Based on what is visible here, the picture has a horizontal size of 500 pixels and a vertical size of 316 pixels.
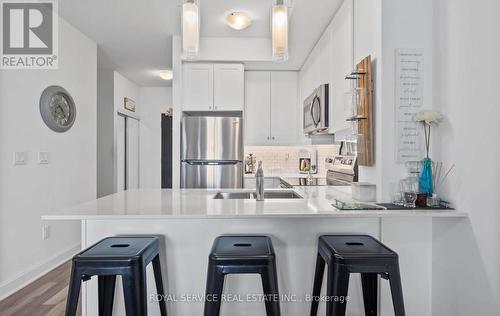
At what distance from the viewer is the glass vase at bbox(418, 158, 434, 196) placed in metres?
1.89

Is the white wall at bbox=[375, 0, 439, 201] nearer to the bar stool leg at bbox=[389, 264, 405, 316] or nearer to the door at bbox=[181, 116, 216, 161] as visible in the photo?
the bar stool leg at bbox=[389, 264, 405, 316]

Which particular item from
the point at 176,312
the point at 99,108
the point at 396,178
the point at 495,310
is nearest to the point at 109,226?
the point at 176,312

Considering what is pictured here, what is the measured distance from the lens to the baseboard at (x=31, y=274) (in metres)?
2.61

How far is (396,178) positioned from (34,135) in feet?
10.3

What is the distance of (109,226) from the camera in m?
1.88

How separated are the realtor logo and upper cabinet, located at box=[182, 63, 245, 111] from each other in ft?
4.62

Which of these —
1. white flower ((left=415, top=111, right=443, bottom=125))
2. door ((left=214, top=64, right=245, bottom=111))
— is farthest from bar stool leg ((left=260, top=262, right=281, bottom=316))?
door ((left=214, top=64, right=245, bottom=111))

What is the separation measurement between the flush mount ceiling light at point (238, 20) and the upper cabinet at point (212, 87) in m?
0.70

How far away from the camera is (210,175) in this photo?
12.2 feet

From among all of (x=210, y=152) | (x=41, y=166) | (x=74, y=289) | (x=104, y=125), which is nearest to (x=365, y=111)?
(x=74, y=289)

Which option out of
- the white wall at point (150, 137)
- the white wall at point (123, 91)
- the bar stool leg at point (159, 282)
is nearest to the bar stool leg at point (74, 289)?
the bar stool leg at point (159, 282)

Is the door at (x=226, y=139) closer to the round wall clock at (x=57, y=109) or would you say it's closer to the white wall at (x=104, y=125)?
the round wall clock at (x=57, y=109)

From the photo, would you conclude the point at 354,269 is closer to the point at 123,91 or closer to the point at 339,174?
the point at 339,174

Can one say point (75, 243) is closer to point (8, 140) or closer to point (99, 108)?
point (8, 140)
